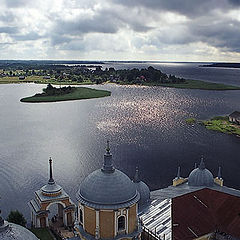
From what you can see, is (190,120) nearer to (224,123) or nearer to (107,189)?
(224,123)

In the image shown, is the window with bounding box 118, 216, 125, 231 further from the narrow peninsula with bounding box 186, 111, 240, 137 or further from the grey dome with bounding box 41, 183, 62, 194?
the narrow peninsula with bounding box 186, 111, 240, 137

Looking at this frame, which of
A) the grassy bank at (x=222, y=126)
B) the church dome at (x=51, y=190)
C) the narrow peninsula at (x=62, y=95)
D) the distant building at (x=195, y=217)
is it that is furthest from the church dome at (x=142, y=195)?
the narrow peninsula at (x=62, y=95)

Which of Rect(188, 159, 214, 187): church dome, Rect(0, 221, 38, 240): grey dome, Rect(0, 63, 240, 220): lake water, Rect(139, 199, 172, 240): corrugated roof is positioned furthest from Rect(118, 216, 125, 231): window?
Rect(0, 63, 240, 220): lake water

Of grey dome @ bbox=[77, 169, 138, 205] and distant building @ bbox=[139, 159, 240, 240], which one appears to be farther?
distant building @ bbox=[139, 159, 240, 240]

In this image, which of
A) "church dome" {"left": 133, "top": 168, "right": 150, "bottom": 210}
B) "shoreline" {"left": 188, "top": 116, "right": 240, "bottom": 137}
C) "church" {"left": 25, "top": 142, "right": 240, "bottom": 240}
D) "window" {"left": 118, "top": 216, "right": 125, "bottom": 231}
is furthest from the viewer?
"shoreline" {"left": 188, "top": 116, "right": 240, "bottom": 137}

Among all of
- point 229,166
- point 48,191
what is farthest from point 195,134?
point 48,191
